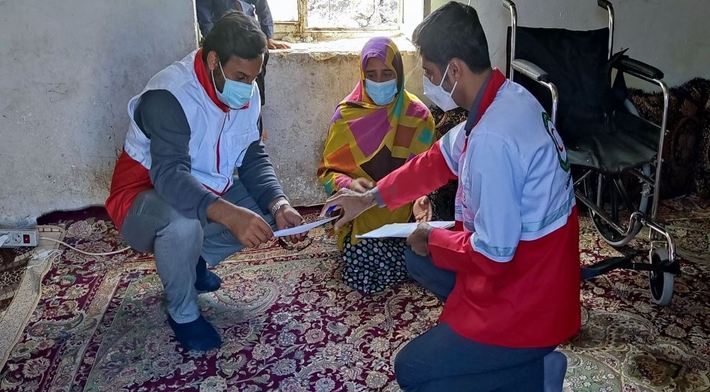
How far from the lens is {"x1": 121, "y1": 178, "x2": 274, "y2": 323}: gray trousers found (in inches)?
77.2

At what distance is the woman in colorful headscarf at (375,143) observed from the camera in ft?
7.95

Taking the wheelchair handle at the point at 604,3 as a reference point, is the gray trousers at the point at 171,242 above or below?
below

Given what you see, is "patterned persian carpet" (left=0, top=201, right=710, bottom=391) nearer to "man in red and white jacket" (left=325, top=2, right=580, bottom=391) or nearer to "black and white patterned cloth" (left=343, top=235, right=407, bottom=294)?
"black and white patterned cloth" (left=343, top=235, right=407, bottom=294)

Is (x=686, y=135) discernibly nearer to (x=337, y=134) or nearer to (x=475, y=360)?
(x=337, y=134)

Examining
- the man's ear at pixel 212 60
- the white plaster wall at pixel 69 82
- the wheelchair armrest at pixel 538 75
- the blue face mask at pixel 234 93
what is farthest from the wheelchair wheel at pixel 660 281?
the white plaster wall at pixel 69 82

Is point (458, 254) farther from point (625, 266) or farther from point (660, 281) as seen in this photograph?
point (660, 281)

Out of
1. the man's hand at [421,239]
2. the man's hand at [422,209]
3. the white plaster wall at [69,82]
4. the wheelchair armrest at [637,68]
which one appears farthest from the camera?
the white plaster wall at [69,82]

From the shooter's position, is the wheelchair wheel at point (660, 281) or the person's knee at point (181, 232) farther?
the wheelchair wheel at point (660, 281)

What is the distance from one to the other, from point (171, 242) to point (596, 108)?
1928mm

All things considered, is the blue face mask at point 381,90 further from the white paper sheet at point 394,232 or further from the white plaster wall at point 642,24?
the white paper sheet at point 394,232

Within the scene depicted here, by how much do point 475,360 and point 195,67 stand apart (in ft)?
4.13

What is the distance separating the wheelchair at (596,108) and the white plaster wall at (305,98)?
0.60 metres

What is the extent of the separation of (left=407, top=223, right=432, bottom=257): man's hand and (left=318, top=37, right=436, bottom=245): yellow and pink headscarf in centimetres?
95

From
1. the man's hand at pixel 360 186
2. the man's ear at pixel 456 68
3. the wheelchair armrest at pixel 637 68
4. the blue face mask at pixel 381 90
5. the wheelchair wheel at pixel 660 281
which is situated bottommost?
the wheelchair wheel at pixel 660 281
